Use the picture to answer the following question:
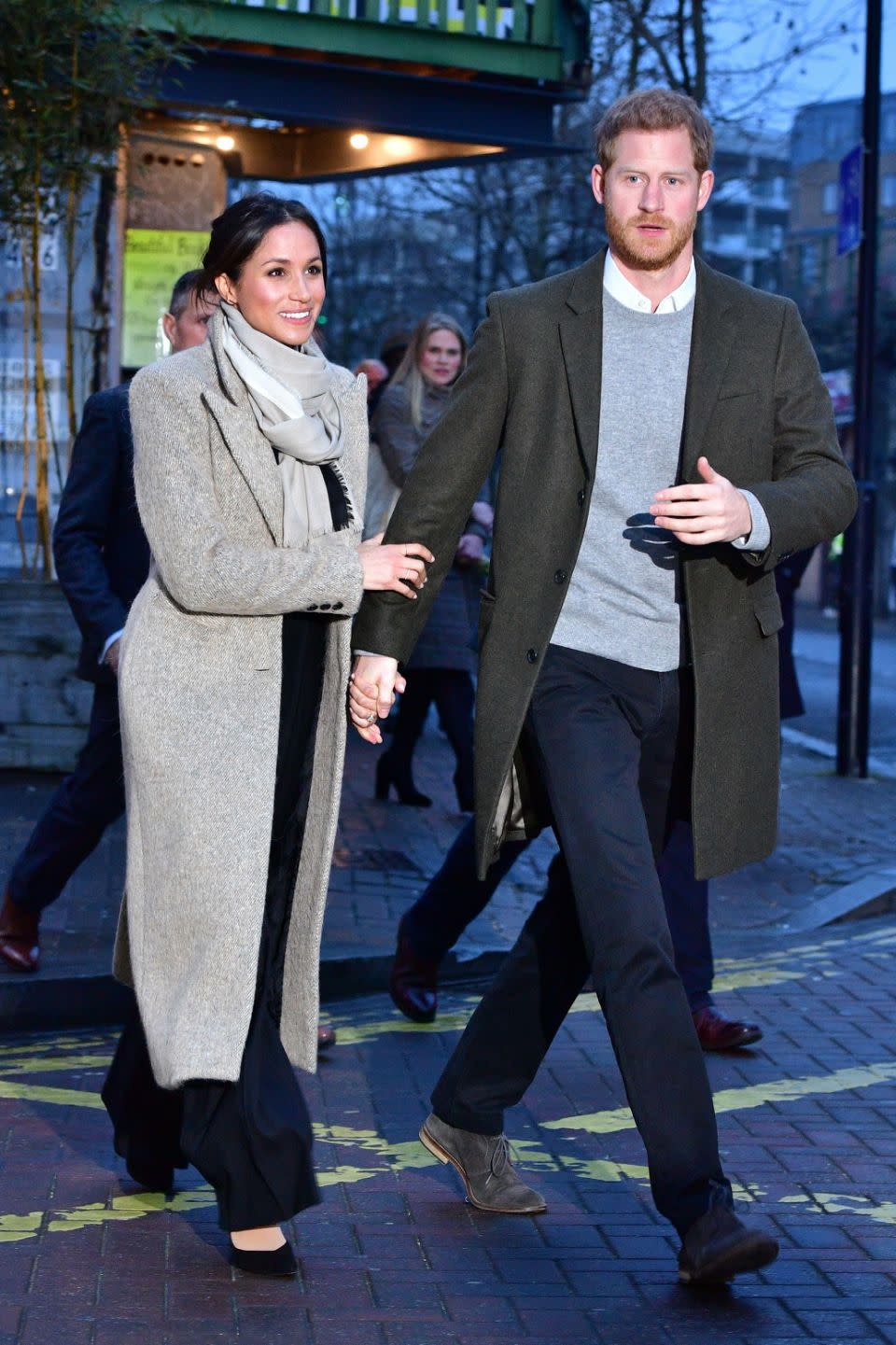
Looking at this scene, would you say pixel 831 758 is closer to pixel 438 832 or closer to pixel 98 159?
pixel 438 832

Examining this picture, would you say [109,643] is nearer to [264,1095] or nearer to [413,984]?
[413,984]

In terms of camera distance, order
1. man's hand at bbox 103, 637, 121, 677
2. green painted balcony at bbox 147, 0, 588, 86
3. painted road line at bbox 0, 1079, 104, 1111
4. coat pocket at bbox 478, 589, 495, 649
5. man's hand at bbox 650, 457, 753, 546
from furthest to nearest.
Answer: green painted balcony at bbox 147, 0, 588, 86 → man's hand at bbox 103, 637, 121, 677 → painted road line at bbox 0, 1079, 104, 1111 → coat pocket at bbox 478, 589, 495, 649 → man's hand at bbox 650, 457, 753, 546

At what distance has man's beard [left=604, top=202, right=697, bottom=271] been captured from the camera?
158 inches

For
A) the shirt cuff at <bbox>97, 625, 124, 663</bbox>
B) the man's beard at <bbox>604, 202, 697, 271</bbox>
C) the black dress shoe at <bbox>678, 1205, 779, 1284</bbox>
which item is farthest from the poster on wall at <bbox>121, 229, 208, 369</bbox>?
the black dress shoe at <bbox>678, 1205, 779, 1284</bbox>

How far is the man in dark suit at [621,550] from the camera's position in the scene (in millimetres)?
3977

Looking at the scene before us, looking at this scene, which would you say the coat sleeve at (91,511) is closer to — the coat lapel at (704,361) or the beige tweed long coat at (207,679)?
the beige tweed long coat at (207,679)

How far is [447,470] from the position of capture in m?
4.12

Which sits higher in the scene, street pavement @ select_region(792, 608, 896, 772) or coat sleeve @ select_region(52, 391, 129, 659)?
coat sleeve @ select_region(52, 391, 129, 659)

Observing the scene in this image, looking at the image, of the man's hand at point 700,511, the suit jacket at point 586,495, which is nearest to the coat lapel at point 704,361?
the suit jacket at point 586,495

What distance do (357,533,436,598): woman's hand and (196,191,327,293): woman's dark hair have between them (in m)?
0.55

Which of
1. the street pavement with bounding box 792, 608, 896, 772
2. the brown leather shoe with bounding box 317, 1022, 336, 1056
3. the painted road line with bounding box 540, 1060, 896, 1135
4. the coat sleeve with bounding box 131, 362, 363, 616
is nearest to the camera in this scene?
the coat sleeve with bounding box 131, 362, 363, 616

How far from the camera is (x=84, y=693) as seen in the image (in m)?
9.93

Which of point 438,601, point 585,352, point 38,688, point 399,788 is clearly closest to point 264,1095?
point 585,352

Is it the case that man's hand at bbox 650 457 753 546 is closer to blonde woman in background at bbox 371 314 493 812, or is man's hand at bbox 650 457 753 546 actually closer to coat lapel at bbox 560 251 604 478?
coat lapel at bbox 560 251 604 478
